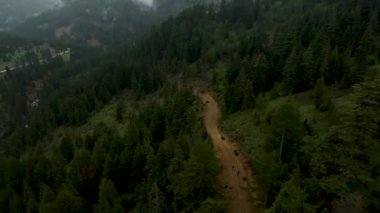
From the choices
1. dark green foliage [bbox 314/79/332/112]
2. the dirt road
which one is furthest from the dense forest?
the dirt road

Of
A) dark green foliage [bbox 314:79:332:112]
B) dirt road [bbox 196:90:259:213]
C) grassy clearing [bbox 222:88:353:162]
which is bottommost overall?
dirt road [bbox 196:90:259:213]

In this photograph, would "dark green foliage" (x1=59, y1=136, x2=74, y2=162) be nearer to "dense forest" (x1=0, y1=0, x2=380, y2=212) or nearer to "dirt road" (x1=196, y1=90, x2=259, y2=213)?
"dense forest" (x1=0, y1=0, x2=380, y2=212)

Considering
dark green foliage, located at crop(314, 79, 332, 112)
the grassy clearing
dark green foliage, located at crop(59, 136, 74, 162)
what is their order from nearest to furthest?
the grassy clearing → dark green foliage, located at crop(314, 79, 332, 112) → dark green foliage, located at crop(59, 136, 74, 162)

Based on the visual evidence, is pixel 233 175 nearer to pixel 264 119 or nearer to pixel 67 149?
pixel 264 119

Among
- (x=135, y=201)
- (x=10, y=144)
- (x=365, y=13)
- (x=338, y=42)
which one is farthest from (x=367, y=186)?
(x=10, y=144)

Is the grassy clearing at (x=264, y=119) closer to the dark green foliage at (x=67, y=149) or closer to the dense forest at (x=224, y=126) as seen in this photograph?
the dense forest at (x=224, y=126)

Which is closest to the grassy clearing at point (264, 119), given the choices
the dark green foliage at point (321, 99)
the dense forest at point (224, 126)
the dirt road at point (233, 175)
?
the dense forest at point (224, 126)
